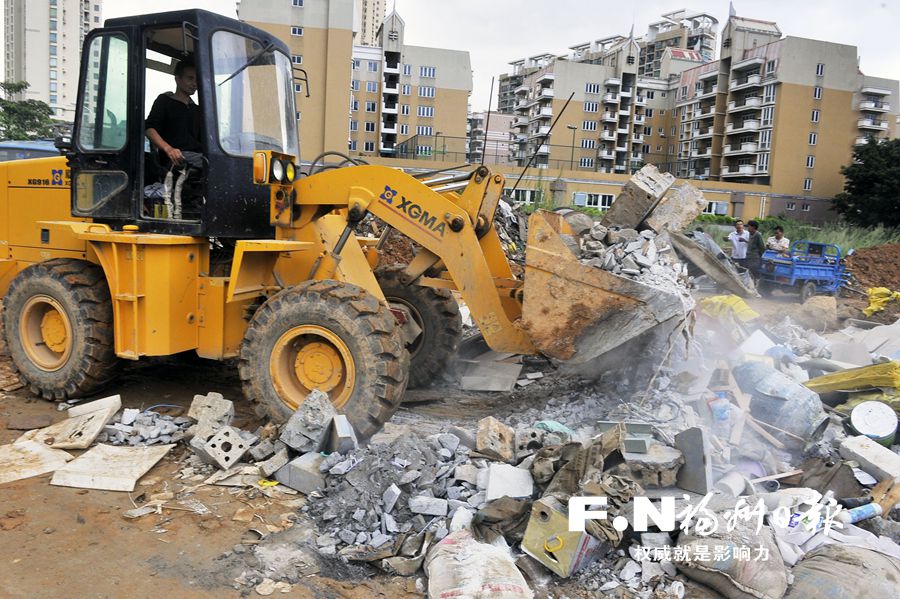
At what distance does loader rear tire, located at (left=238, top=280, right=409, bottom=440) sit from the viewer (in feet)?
16.1

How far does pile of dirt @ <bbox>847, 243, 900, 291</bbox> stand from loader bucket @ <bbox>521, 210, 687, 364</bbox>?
55.1ft

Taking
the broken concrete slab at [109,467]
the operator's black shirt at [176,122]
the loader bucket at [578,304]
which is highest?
the operator's black shirt at [176,122]

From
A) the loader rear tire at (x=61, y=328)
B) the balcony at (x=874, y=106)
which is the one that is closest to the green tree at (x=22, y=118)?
the loader rear tire at (x=61, y=328)

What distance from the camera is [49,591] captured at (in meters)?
3.42

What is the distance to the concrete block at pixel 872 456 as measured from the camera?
16.1 feet

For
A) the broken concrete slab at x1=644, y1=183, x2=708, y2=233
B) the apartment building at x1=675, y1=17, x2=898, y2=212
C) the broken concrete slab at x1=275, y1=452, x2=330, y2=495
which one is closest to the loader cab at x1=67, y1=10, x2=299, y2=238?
the broken concrete slab at x1=275, y1=452, x2=330, y2=495

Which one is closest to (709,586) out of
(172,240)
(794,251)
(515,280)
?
(515,280)

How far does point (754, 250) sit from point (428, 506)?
14.0 metres

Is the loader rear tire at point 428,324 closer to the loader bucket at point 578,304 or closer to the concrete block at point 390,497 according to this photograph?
the loader bucket at point 578,304

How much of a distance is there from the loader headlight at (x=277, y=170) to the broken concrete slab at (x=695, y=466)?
3.48m

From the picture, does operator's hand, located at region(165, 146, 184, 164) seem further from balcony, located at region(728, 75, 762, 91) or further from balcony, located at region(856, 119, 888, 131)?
balcony, located at region(856, 119, 888, 131)

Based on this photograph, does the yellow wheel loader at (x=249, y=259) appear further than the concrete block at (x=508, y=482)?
Yes

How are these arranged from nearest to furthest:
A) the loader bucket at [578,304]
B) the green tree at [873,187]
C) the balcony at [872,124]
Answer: the loader bucket at [578,304], the green tree at [873,187], the balcony at [872,124]

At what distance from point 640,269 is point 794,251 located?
501 inches
